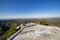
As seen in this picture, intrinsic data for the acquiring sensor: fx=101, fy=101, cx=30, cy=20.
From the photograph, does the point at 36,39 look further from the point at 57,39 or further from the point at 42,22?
Answer: the point at 42,22

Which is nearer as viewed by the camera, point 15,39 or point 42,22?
point 15,39

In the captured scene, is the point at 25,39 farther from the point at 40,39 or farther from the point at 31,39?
the point at 40,39

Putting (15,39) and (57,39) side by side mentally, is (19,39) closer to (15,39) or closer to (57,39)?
(15,39)

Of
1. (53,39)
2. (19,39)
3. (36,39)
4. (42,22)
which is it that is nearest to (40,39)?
(36,39)

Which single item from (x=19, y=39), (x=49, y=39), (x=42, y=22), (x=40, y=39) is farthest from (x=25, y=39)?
(x=42, y=22)

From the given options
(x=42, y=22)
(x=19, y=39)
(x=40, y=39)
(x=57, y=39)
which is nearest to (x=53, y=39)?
(x=57, y=39)

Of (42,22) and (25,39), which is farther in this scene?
(42,22)
